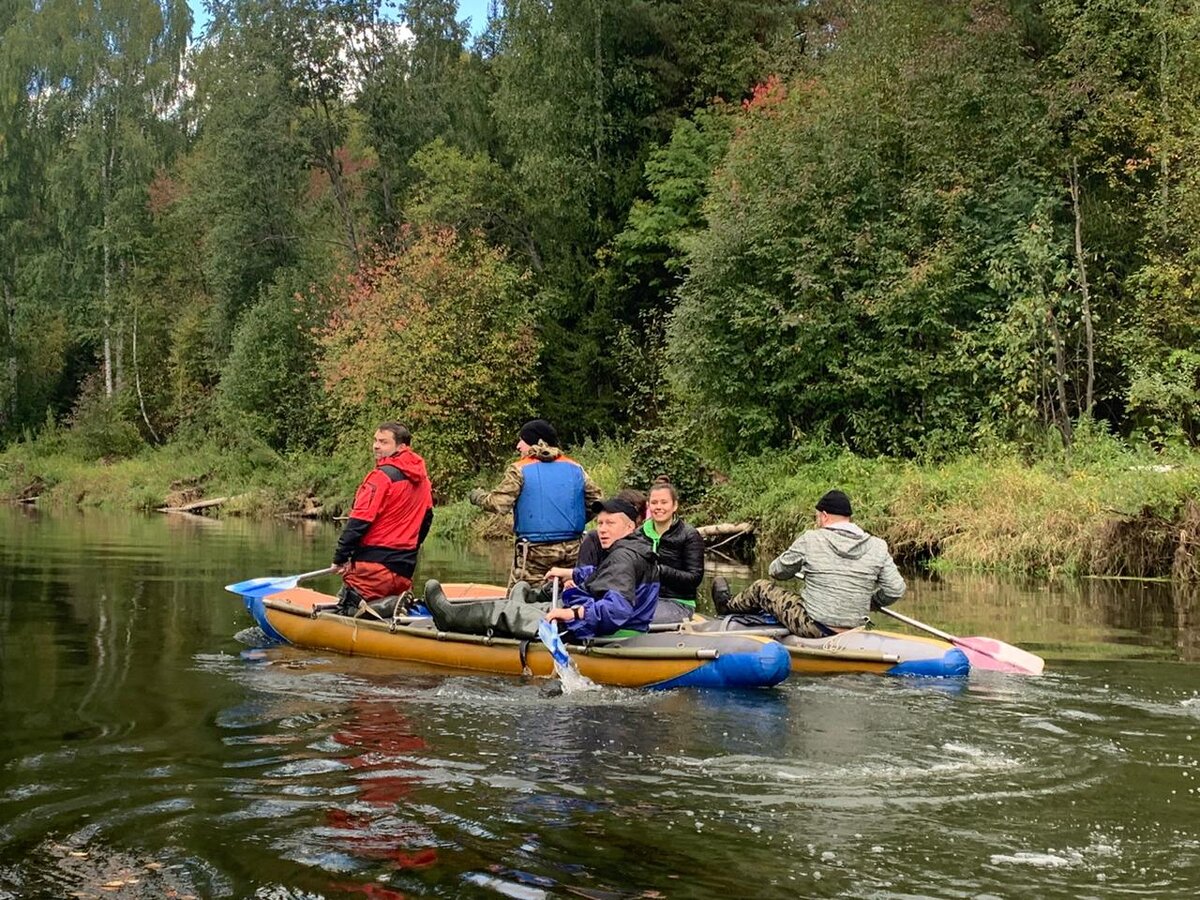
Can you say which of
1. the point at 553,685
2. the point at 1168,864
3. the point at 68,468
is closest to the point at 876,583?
the point at 553,685

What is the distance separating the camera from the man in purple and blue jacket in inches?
290

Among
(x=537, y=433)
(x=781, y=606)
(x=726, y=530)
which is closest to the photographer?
(x=781, y=606)

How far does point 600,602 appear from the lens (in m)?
7.35

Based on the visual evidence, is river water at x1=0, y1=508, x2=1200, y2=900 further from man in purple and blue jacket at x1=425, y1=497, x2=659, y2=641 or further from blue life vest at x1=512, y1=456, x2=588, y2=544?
blue life vest at x1=512, y1=456, x2=588, y2=544

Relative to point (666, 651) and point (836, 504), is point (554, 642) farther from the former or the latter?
point (836, 504)

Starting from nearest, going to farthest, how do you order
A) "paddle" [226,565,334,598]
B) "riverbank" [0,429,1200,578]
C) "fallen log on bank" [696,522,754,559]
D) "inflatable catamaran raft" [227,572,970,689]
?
"inflatable catamaran raft" [227,572,970,689] → "paddle" [226,565,334,598] → "riverbank" [0,429,1200,578] → "fallen log on bank" [696,522,754,559]

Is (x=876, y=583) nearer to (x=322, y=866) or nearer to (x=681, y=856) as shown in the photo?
(x=681, y=856)

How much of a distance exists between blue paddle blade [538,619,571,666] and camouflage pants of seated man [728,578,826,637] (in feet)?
5.20

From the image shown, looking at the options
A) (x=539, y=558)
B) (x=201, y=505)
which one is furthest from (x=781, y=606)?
(x=201, y=505)

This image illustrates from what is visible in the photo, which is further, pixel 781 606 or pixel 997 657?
pixel 781 606

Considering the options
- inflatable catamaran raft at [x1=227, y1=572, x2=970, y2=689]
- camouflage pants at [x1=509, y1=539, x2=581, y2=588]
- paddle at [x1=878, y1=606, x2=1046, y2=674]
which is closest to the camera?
inflatable catamaran raft at [x1=227, y1=572, x2=970, y2=689]

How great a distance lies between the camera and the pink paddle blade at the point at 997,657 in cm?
760

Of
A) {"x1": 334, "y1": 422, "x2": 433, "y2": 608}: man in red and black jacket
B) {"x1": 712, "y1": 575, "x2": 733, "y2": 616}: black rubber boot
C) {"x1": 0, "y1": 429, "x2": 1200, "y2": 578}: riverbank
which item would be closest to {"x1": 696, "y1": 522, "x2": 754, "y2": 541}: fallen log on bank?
{"x1": 0, "y1": 429, "x2": 1200, "y2": 578}: riverbank

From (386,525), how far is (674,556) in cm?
206
